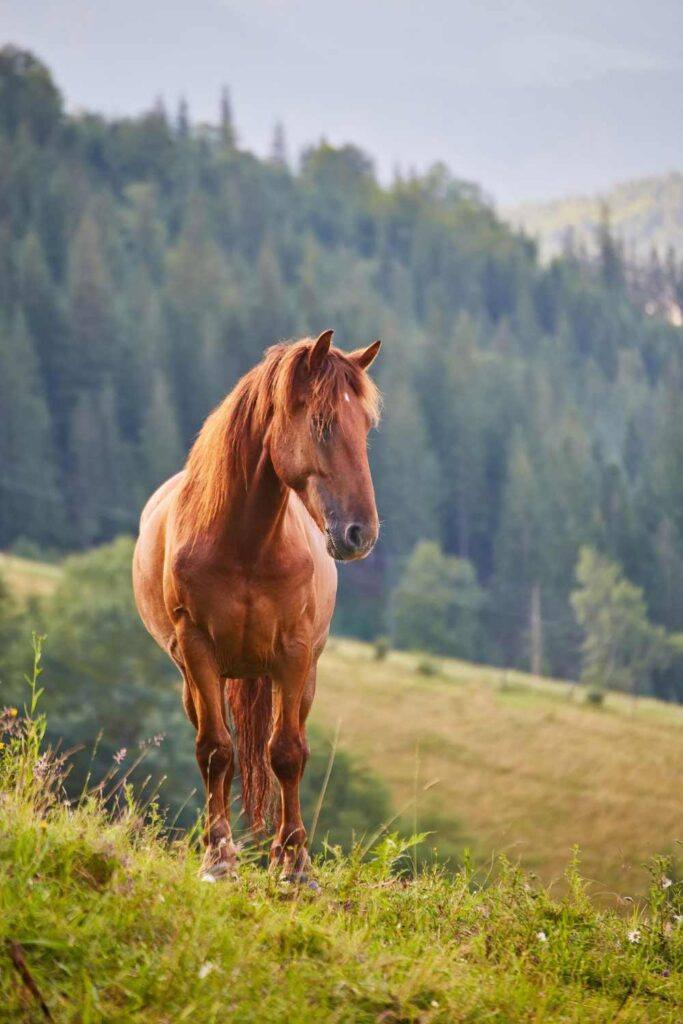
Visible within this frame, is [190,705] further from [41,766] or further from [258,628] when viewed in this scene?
[41,766]

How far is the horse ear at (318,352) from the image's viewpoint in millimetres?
6562

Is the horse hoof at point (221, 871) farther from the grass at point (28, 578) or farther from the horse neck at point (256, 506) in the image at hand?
the grass at point (28, 578)

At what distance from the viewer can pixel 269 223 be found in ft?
639

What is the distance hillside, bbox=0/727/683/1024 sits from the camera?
4480 mm

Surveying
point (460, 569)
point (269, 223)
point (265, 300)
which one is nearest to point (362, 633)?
point (460, 569)

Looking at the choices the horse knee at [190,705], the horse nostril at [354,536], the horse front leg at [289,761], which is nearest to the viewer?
the horse nostril at [354,536]

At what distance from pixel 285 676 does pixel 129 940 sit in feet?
7.68

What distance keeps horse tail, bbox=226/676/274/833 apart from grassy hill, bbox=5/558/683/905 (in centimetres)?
3660

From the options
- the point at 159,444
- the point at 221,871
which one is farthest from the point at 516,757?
the point at 159,444

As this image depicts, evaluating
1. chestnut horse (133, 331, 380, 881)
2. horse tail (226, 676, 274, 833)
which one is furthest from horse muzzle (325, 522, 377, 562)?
horse tail (226, 676, 274, 833)

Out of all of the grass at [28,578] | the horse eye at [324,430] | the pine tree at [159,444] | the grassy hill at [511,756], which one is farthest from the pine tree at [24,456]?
the horse eye at [324,430]

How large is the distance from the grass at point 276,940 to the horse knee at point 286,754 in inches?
24.2

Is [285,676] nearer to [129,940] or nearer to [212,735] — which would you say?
[212,735]

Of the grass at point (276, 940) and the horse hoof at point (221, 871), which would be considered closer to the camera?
the grass at point (276, 940)
